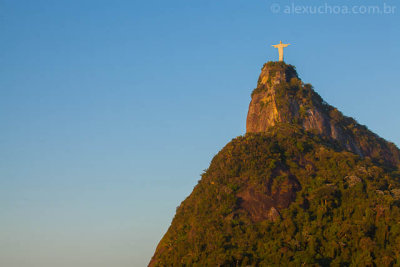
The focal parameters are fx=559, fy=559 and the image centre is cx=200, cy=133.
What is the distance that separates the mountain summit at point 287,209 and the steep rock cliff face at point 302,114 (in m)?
3.03

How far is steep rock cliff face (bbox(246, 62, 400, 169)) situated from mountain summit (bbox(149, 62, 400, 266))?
3027 millimetres

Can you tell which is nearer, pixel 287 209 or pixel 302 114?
pixel 287 209

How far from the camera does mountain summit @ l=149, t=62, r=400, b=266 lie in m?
76.8

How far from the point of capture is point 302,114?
11844cm

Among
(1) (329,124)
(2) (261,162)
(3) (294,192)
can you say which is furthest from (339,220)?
(1) (329,124)

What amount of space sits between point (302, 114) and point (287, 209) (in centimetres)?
3602

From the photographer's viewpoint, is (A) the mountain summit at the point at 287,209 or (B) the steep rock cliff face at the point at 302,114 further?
(B) the steep rock cliff face at the point at 302,114

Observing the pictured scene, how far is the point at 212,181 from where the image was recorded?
95.9 m

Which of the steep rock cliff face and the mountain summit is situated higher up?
the steep rock cliff face

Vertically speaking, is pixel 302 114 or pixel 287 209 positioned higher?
pixel 302 114

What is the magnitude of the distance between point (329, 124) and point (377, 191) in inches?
1298

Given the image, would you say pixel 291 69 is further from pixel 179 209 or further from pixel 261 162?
pixel 179 209

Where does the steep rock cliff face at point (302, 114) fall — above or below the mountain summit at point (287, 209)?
above

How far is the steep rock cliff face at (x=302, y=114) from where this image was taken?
119m
